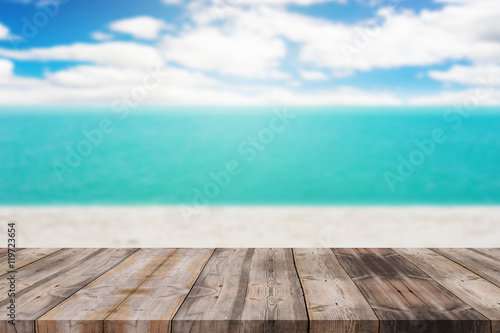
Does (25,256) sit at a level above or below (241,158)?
below

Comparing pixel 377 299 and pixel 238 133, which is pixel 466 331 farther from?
pixel 238 133

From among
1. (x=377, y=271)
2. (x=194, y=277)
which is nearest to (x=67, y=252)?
(x=194, y=277)

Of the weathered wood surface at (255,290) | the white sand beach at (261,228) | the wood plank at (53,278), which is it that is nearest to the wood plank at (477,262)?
the weathered wood surface at (255,290)

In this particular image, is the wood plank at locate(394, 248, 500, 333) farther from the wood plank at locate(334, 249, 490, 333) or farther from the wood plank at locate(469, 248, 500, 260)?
the wood plank at locate(469, 248, 500, 260)

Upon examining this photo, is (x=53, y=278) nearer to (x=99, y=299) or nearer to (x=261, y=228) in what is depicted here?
(x=99, y=299)

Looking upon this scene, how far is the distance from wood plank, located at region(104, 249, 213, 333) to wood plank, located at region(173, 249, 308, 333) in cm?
3

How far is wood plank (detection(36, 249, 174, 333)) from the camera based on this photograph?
2.90 feet

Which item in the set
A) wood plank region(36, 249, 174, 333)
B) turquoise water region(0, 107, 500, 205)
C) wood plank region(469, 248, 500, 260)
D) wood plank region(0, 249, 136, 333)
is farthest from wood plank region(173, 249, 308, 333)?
turquoise water region(0, 107, 500, 205)

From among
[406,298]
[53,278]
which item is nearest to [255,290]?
[406,298]

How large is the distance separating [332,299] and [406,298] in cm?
18

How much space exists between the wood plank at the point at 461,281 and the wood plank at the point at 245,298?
0.39 meters

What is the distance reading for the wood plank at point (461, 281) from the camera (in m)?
0.96

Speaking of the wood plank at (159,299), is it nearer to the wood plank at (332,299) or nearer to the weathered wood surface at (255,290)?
the weathered wood surface at (255,290)

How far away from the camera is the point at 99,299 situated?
1006 mm
